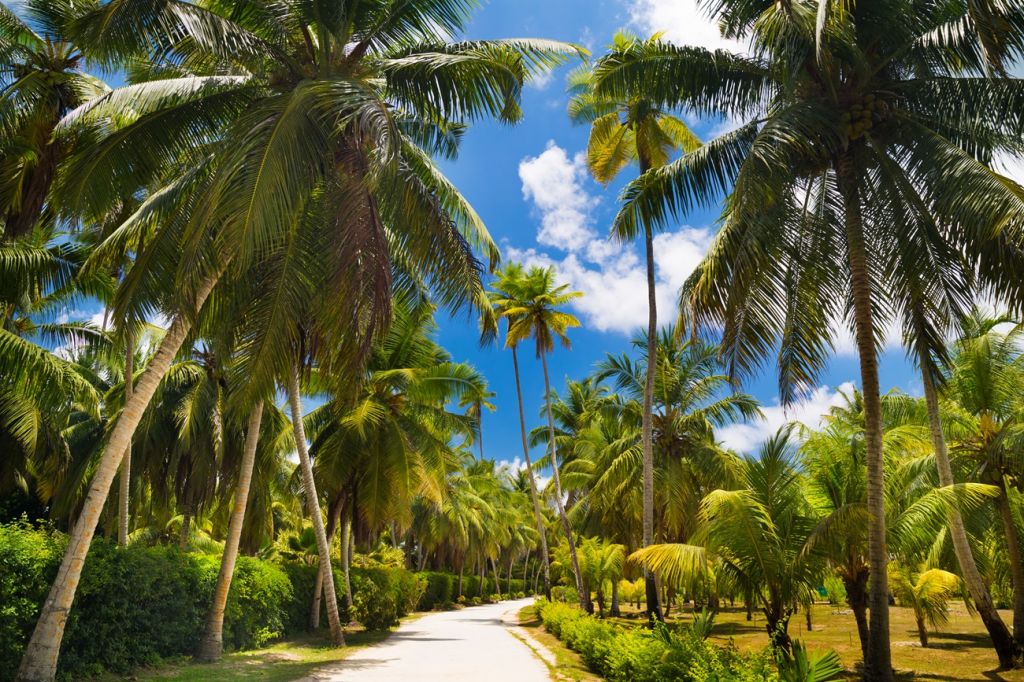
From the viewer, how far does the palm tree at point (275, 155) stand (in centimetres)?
792

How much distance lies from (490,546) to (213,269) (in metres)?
43.6

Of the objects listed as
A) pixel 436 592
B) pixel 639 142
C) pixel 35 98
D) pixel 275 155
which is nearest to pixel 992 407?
Result: pixel 639 142

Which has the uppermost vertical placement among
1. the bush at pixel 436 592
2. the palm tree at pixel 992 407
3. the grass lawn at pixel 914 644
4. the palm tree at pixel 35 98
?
the palm tree at pixel 35 98

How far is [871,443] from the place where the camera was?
9.16 metres

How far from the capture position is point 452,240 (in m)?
9.85

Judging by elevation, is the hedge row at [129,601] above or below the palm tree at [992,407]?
below

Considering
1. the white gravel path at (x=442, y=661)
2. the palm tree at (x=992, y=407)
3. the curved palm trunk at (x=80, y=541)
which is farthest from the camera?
the palm tree at (x=992, y=407)

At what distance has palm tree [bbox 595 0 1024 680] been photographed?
29.1ft

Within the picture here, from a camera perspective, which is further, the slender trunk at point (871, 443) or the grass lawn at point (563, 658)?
the grass lawn at point (563, 658)

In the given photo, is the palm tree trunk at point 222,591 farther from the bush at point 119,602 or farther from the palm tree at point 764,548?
the palm tree at point 764,548

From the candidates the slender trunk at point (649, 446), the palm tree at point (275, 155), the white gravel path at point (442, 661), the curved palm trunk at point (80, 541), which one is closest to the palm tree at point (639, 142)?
the slender trunk at point (649, 446)

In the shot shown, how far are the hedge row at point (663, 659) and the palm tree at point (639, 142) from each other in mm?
4748

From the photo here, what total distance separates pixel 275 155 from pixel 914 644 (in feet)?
60.3

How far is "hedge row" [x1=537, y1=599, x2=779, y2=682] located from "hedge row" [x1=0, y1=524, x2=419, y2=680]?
737 cm
